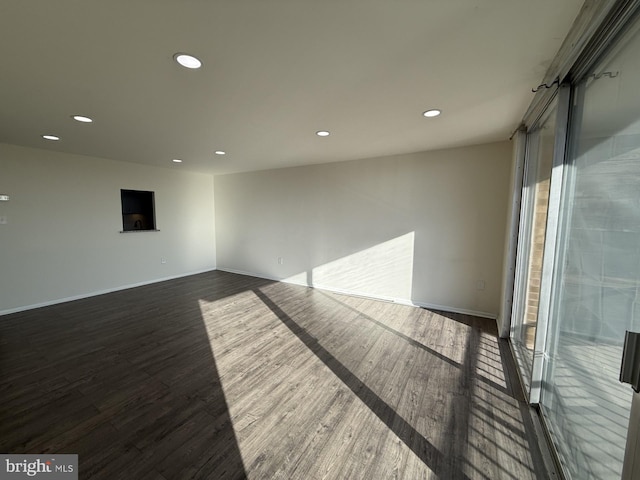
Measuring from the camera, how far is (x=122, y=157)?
13.7 ft

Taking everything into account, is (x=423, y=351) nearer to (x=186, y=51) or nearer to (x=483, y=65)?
(x=483, y=65)

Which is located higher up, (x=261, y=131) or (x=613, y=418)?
(x=261, y=131)

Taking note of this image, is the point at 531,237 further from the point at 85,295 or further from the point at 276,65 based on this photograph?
the point at 85,295

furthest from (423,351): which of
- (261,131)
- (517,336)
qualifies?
(261,131)

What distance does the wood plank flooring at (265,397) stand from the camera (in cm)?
146

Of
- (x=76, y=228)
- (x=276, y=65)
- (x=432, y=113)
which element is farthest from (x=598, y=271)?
(x=76, y=228)

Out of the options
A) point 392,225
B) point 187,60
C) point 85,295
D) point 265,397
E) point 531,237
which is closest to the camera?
point 187,60

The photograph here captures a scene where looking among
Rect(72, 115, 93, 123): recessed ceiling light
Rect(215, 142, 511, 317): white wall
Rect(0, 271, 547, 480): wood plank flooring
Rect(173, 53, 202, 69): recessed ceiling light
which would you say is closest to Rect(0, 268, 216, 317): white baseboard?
Rect(0, 271, 547, 480): wood plank flooring

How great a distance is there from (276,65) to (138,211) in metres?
4.93

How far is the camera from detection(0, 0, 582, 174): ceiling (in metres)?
1.15

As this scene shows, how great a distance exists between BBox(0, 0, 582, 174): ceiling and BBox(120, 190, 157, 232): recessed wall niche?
2032 millimetres

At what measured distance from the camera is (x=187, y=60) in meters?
1.50

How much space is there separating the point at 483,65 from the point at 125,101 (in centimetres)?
265

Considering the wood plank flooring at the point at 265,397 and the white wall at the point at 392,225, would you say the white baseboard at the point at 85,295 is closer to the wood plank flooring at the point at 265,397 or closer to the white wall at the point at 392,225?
the wood plank flooring at the point at 265,397
